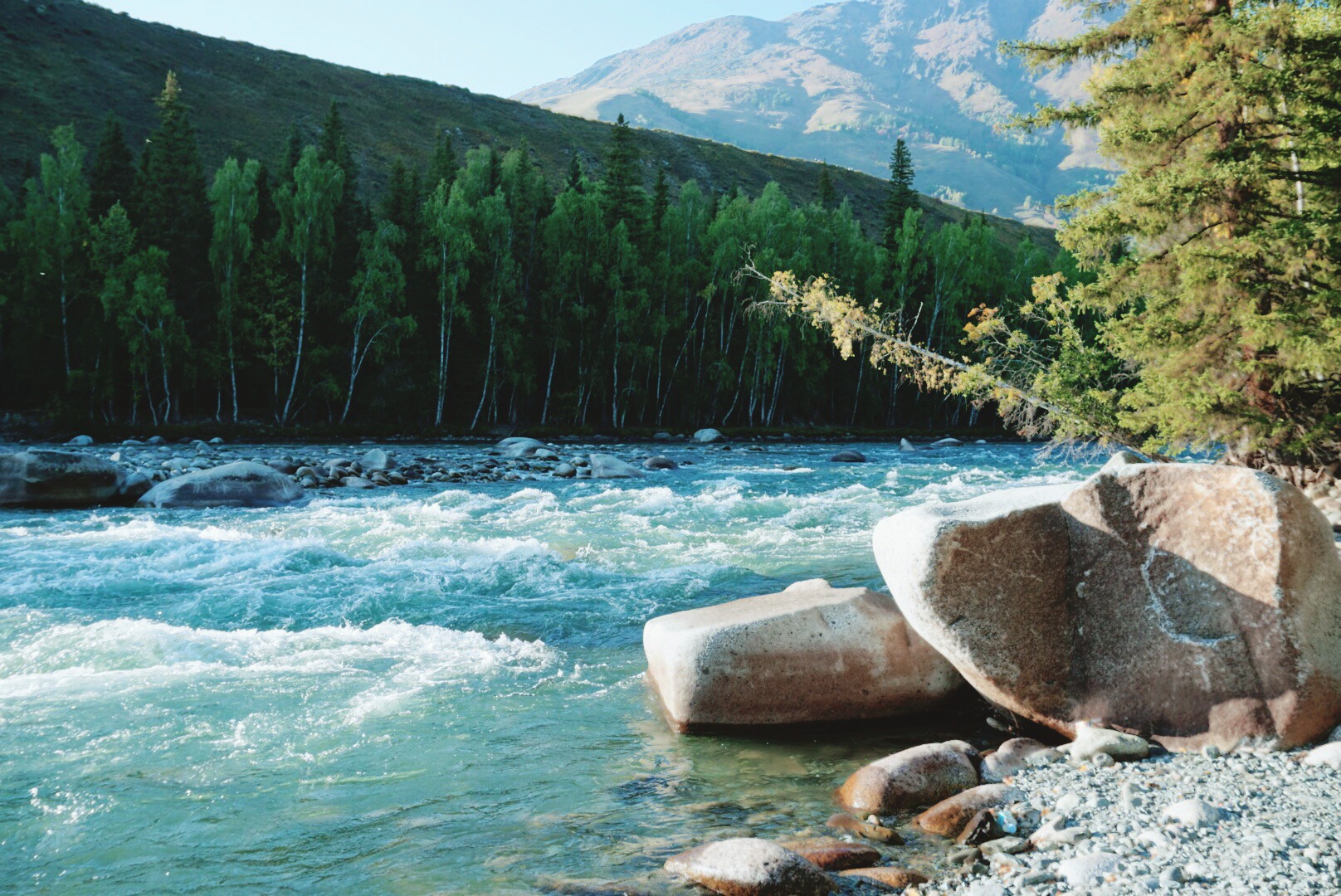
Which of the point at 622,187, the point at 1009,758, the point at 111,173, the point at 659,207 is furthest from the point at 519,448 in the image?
the point at 111,173

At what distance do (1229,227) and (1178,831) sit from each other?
733 centimetres

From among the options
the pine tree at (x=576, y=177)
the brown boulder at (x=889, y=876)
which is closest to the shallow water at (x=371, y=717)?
the brown boulder at (x=889, y=876)

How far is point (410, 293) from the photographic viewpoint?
127 ft

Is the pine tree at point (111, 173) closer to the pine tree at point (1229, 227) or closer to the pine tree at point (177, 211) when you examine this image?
the pine tree at point (177, 211)

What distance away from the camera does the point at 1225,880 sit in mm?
3623

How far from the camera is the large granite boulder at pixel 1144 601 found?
17.1 feet

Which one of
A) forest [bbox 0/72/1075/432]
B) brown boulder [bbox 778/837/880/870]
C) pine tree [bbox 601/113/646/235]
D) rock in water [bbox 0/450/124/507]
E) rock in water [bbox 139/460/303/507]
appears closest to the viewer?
brown boulder [bbox 778/837/880/870]

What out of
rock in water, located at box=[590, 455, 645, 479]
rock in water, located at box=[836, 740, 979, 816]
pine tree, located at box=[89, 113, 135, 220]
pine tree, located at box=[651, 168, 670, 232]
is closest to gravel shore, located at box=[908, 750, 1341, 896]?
rock in water, located at box=[836, 740, 979, 816]

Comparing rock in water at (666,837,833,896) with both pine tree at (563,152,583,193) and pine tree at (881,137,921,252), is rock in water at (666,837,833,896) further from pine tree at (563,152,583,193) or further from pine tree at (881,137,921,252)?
pine tree at (881,137,921,252)

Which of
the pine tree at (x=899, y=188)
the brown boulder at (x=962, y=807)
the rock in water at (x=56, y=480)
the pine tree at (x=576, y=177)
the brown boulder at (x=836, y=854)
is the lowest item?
the rock in water at (x=56, y=480)

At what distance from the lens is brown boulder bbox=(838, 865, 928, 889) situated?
4.07 meters

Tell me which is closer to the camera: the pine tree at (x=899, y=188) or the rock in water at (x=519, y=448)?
the rock in water at (x=519, y=448)

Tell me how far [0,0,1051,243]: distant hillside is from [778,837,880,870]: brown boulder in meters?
46.9

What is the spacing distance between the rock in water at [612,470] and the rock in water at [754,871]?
1875cm
